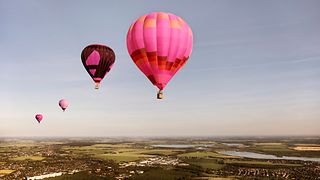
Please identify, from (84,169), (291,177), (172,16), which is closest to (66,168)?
(84,169)

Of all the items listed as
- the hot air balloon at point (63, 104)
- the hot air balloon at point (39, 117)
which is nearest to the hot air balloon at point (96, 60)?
the hot air balloon at point (63, 104)

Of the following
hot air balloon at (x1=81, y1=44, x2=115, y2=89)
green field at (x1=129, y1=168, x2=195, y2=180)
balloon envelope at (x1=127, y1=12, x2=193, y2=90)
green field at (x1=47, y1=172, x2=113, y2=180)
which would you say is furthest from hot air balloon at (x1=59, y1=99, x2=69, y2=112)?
balloon envelope at (x1=127, y1=12, x2=193, y2=90)

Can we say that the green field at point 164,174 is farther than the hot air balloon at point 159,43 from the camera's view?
Yes

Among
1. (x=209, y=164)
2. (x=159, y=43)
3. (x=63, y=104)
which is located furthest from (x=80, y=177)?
(x=159, y=43)

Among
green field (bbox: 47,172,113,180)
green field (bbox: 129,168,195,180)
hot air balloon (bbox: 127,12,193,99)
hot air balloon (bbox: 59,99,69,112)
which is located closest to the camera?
hot air balloon (bbox: 127,12,193,99)

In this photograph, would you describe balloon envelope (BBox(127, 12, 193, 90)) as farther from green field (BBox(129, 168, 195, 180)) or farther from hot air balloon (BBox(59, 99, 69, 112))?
green field (BBox(129, 168, 195, 180))

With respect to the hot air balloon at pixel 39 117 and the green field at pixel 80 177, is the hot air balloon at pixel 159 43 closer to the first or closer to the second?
the green field at pixel 80 177

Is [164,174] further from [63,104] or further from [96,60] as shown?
[96,60]

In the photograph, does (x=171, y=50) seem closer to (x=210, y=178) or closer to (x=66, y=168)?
(x=210, y=178)
